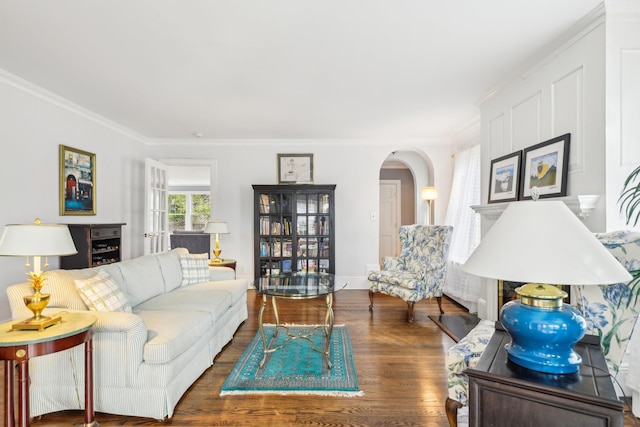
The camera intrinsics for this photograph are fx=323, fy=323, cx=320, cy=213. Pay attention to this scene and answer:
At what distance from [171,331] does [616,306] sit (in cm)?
252

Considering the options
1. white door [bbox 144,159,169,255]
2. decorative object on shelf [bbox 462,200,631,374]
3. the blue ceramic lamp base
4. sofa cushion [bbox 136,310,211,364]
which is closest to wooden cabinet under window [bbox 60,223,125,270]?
white door [bbox 144,159,169,255]

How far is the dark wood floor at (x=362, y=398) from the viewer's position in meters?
1.93

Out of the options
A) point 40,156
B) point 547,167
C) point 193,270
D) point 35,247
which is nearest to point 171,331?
point 35,247

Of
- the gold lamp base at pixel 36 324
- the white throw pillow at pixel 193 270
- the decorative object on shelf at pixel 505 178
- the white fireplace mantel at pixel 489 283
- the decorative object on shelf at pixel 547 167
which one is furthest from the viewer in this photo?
the white throw pillow at pixel 193 270

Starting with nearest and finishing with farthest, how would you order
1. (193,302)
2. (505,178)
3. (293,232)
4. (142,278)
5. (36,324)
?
(36,324), (193,302), (142,278), (505,178), (293,232)

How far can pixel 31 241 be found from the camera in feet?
5.34

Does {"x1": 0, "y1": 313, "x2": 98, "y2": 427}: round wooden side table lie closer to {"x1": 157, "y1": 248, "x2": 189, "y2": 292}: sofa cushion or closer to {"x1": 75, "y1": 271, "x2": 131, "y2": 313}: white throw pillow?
{"x1": 75, "y1": 271, "x2": 131, "y2": 313}: white throw pillow

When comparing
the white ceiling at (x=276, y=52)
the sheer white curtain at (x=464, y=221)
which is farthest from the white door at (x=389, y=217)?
the white ceiling at (x=276, y=52)

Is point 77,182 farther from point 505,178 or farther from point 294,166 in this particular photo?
point 505,178

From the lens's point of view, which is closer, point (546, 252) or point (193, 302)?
point (546, 252)

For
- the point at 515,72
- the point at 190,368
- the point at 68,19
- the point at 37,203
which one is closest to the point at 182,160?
the point at 37,203

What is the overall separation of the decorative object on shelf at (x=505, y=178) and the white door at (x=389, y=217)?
4.07m

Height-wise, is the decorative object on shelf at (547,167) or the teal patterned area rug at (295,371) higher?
the decorative object on shelf at (547,167)

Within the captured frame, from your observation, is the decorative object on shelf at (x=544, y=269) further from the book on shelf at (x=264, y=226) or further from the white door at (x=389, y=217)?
the white door at (x=389, y=217)
